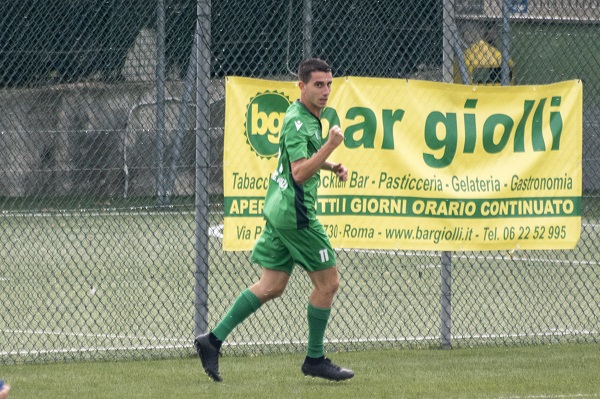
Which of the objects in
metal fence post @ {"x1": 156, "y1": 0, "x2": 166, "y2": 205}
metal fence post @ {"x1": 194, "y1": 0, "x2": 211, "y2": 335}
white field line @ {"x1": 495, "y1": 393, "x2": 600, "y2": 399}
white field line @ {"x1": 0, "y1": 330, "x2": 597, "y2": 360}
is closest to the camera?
white field line @ {"x1": 495, "y1": 393, "x2": 600, "y2": 399}

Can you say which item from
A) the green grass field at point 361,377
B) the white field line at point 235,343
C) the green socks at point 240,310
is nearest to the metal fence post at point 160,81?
the white field line at point 235,343

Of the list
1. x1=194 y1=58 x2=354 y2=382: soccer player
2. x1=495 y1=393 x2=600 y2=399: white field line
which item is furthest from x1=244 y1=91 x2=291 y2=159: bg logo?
x1=495 y1=393 x2=600 y2=399: white field line

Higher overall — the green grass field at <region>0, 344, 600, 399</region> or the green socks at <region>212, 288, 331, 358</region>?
the green socks at <region>212, 288, 331, 358</region>

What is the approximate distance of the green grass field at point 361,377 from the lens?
7285mm

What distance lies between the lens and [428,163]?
28.7 ft

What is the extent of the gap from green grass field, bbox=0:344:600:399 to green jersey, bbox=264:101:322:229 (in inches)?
39.3

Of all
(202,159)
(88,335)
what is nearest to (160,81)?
(88,335)

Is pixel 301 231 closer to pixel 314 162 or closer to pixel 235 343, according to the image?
pixel 314 162

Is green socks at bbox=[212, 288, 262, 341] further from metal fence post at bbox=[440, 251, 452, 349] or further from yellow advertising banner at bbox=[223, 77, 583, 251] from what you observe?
metal fence post at bbox=[440, 251, 452, 349]

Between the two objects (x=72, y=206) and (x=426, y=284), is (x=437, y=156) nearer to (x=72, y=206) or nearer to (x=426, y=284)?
(x=426, y=284)

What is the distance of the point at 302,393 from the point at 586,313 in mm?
3740

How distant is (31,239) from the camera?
15781mm

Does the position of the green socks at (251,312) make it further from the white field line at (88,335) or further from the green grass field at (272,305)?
the white field line at (88,335)

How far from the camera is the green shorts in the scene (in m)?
7.36
